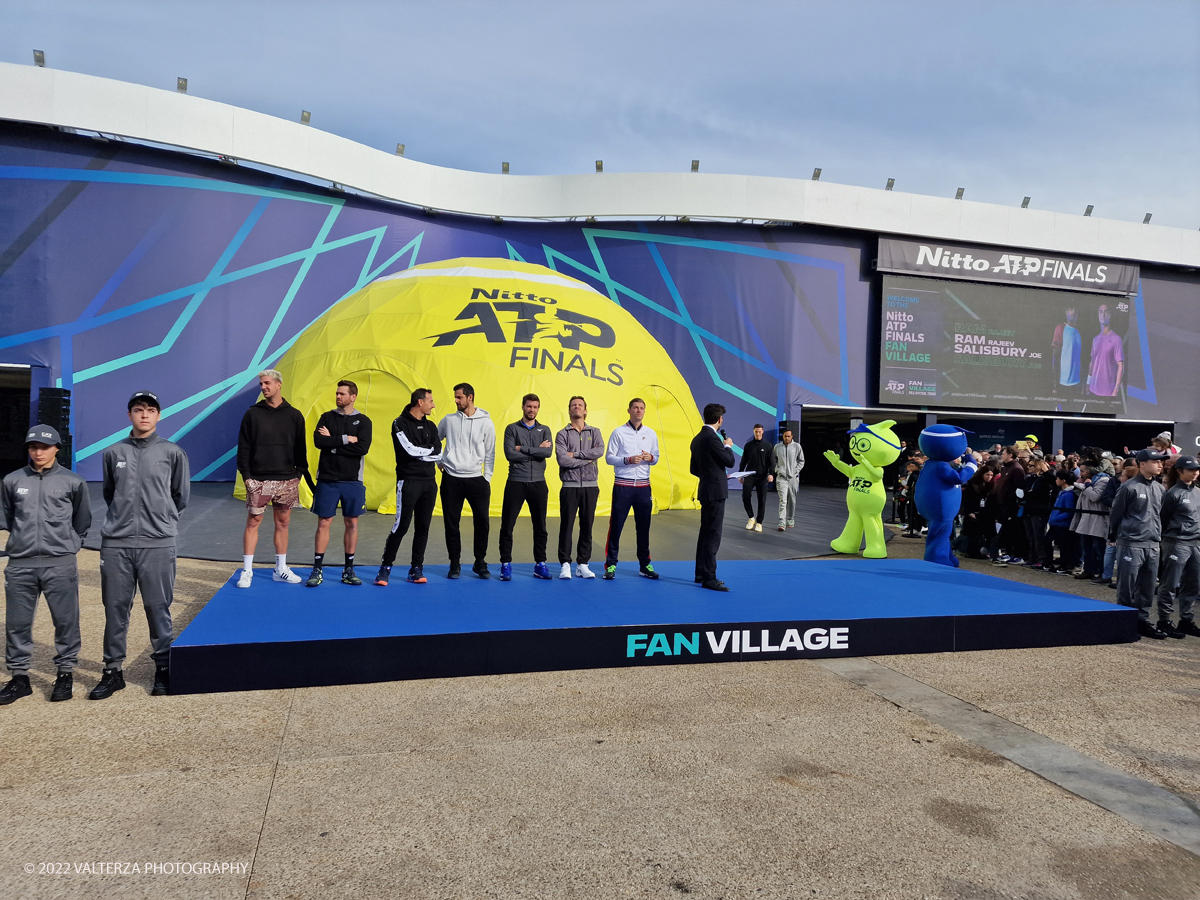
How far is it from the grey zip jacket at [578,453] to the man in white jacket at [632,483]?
0.53 ft

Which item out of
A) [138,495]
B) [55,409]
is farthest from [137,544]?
[55,409]

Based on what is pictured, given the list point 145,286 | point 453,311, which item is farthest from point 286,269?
point 453,311

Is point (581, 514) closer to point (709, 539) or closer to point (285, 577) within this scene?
point (709, 539)

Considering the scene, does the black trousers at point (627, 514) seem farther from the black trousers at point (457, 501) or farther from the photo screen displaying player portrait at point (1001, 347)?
the photo screen displaying player portrait at point (1001, 347)

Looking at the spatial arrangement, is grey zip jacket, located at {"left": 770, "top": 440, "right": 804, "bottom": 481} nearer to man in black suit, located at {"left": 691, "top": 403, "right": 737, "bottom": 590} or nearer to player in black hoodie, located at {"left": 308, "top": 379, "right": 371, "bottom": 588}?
man in black suit, located at {"left": 691, "top": 403, "right": 737, "bottom": 590}

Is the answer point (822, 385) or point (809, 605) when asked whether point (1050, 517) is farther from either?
point (822, 385)

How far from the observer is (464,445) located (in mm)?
6340

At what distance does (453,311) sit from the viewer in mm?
11836

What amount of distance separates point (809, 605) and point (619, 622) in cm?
159

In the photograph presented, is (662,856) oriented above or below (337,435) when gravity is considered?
below

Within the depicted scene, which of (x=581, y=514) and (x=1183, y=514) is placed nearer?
(x=1183, y=514)

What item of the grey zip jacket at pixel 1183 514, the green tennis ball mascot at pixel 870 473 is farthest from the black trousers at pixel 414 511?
the grey zip jacket at pixel 1183 514

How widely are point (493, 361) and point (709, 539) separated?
615 centimetres

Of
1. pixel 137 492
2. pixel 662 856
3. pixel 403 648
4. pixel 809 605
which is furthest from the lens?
pixel 809 605
